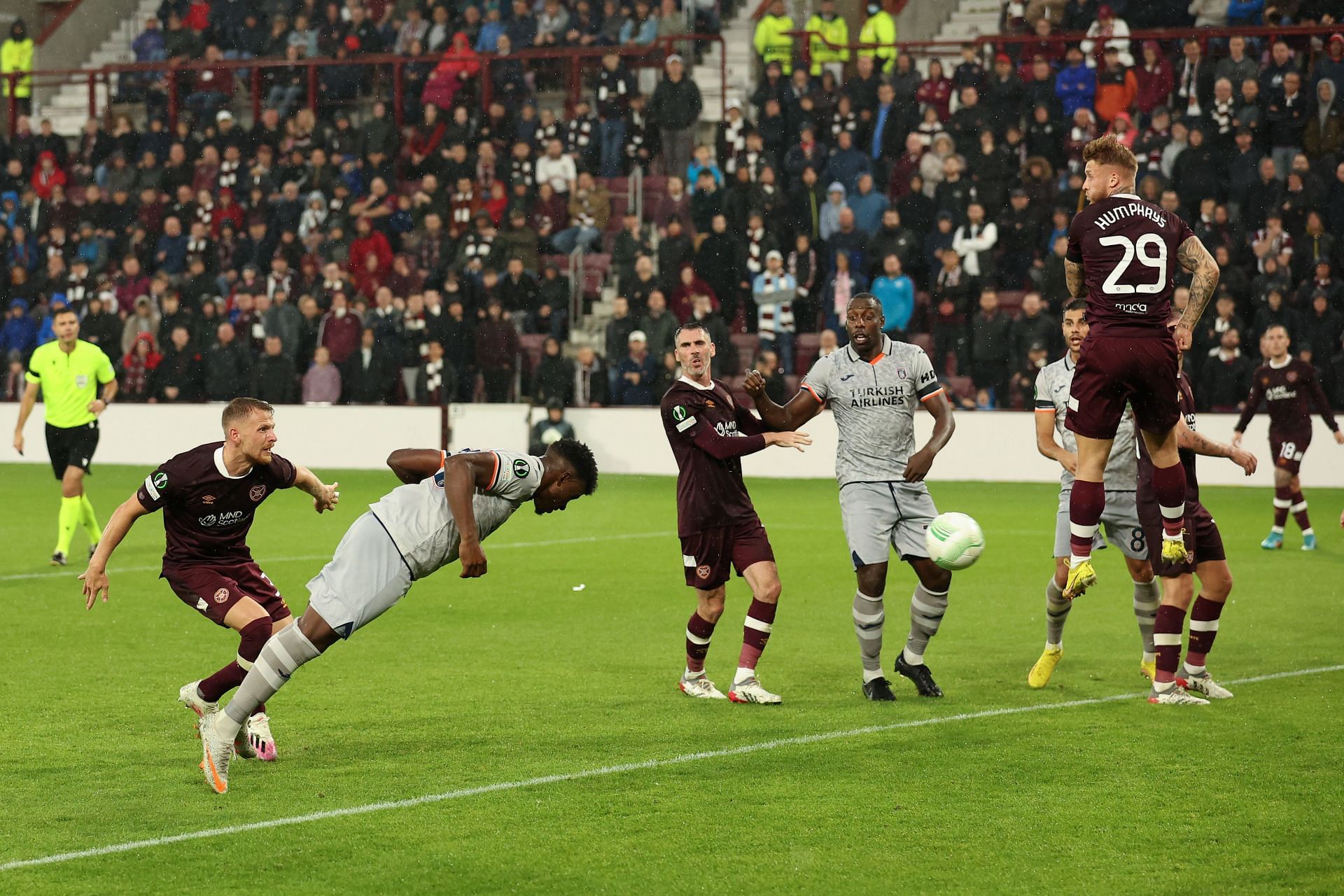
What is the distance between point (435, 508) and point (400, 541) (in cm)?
19

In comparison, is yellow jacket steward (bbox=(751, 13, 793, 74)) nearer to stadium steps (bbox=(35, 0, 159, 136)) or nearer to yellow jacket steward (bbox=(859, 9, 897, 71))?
yellow jacket steward (bbox=(859, 9, 897, 71))

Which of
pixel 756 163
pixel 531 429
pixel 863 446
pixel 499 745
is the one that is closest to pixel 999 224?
pixel 756 163

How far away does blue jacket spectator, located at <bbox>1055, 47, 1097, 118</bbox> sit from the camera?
75.9ft

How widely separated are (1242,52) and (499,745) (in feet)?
60.6

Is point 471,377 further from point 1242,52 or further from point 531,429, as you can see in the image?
point 1242,52

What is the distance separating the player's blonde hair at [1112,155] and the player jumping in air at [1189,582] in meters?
1.31

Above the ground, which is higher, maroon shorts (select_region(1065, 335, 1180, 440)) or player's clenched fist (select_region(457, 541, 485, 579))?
maroon shorts (select_region(1065, 335, 1180, 440))

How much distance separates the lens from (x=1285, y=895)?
205 inches

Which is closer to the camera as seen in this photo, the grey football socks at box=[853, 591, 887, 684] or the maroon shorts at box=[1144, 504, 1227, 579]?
the maroon shorts at box=[1144, 504, 1227, 579]

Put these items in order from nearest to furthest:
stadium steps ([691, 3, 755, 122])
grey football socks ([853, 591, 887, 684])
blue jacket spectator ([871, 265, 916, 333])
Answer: grey football socks ([853, 591, 887, 684])
blue jacket spectator ([871, 265, 916, 333])
stadium steps ([691, 3, 755, 122])

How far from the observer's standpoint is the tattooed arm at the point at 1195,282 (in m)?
7.09

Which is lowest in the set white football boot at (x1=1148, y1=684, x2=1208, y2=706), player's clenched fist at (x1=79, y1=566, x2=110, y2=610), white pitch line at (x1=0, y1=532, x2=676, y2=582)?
white pitch line at (x1=0, y1=532, x2=676, y2=582)

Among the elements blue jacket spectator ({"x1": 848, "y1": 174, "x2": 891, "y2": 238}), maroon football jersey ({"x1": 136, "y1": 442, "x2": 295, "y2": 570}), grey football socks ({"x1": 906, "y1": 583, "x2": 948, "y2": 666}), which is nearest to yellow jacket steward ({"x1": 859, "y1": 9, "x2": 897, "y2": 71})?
blue jacket spectator ({"x1": 848, "y1": 174, "x2": 891, "y2": 238})

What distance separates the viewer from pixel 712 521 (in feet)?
28.1
